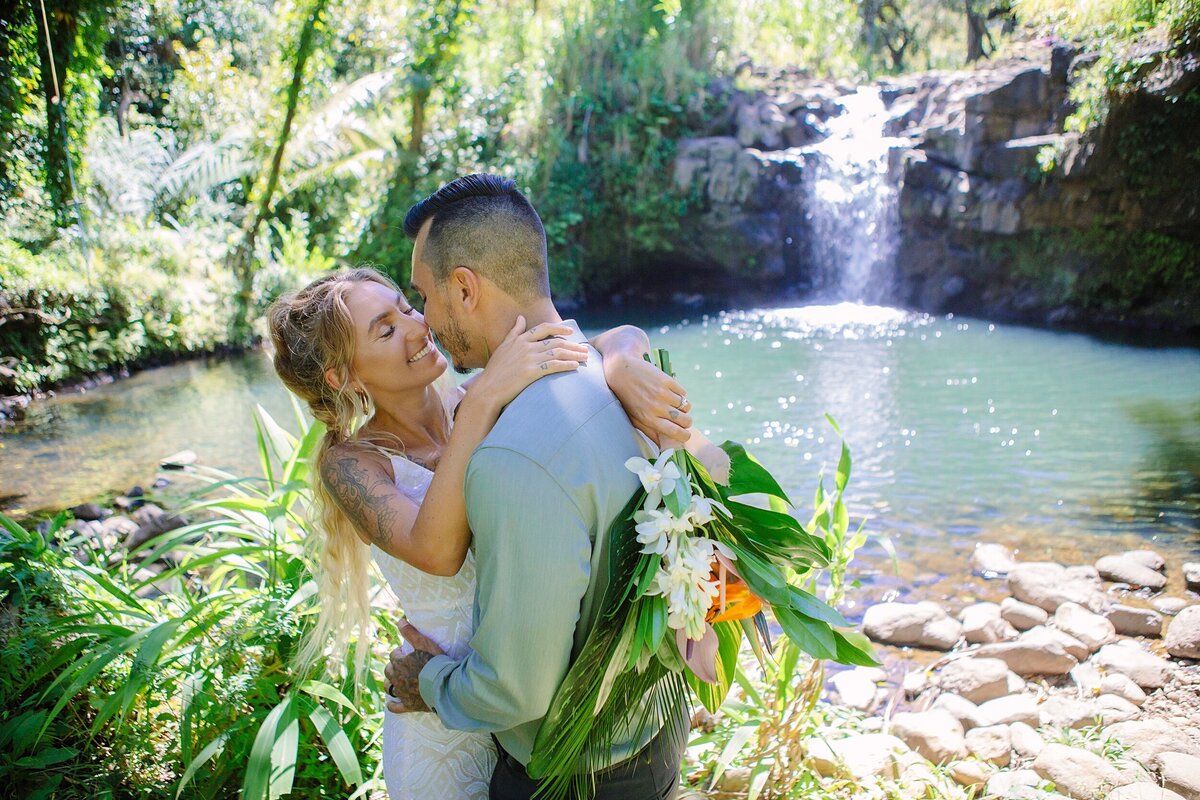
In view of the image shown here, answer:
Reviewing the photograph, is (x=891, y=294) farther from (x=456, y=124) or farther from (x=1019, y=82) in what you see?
(x=456, y=124)

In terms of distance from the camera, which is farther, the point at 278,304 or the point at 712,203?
the point at 712,203

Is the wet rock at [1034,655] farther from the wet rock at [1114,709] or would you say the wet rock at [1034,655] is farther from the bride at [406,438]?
the bride at [406,438]

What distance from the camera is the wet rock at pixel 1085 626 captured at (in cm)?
506

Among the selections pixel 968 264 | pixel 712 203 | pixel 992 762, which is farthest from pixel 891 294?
pixel 992 762

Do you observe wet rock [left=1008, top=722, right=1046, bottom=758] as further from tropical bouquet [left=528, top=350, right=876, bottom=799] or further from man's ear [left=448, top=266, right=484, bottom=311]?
man's ear [left=448, top=266, right=484, bottom=311]

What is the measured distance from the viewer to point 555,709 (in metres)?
1.72

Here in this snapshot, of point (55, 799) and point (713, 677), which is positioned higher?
point (713, 677)

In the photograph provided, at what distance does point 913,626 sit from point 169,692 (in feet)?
13.7

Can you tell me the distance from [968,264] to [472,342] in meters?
16.6

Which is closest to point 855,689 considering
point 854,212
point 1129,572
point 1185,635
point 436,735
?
point 1185,635

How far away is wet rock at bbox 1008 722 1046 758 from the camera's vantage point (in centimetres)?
382

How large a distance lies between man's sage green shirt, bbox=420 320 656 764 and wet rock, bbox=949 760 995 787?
2.60 metres

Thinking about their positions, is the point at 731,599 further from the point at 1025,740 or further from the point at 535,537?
the point at 1025,740

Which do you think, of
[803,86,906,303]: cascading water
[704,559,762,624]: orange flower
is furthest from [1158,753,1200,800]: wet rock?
[803,86,906,303]: cascading water
